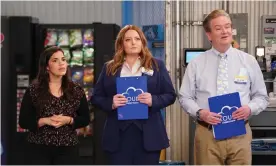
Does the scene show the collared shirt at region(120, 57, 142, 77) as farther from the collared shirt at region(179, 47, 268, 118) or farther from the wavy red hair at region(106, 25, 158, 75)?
the collared shirt at region(179, 47, 268, 118)

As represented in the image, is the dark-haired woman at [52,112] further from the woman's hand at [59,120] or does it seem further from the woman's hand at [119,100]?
the woman's hand at [119,100]

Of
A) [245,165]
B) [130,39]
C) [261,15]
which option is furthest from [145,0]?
[245,165]

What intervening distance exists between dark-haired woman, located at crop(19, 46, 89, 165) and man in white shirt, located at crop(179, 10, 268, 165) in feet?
2.71

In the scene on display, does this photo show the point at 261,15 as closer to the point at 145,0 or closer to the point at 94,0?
the point at 145,0

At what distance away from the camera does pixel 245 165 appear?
288 centimetres

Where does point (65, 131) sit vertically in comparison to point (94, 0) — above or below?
below

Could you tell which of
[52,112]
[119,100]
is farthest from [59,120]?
[119,100]

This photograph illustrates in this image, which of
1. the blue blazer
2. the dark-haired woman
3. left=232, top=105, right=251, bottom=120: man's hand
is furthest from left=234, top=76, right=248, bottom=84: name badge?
the dark-haired woman

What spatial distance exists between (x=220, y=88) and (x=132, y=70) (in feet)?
2.00

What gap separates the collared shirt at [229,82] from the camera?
9.55 feet

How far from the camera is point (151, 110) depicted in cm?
302

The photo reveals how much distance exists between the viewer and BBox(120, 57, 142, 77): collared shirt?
304cm

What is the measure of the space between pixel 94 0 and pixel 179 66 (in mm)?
2112

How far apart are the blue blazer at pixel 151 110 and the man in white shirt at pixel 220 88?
142mm
